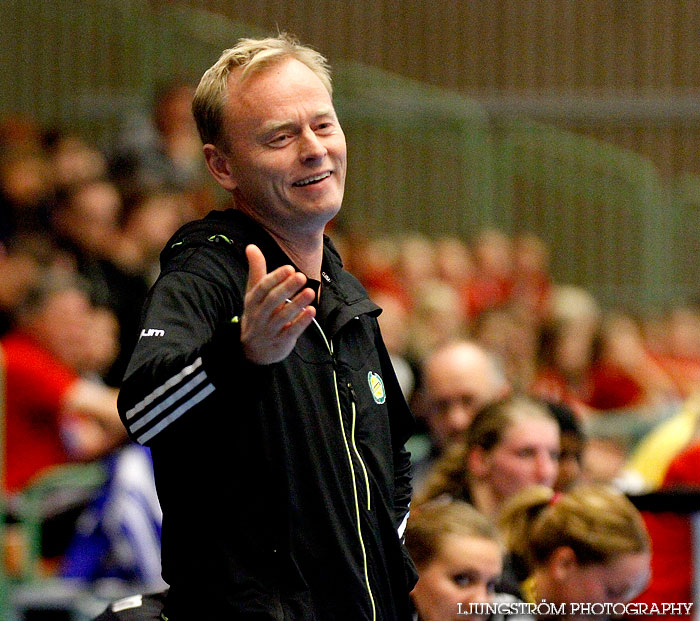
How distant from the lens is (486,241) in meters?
10.0

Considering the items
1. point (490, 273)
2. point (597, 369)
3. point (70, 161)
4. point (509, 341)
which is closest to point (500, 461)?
point (509, 341)

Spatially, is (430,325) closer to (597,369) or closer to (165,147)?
(597,369)

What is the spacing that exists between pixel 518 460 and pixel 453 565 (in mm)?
948

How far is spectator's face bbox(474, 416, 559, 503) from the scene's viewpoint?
423 centimetres

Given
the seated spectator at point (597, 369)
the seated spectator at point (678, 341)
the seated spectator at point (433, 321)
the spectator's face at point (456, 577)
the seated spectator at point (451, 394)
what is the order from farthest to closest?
1. the seated spectator at point (678, 341)
2. the seated spectator at point (597, 369)
3. the seated spectator at point (433, 321)
4. the seated spectator at point (451, 394)
5. the spectator's face at point (456, 577)

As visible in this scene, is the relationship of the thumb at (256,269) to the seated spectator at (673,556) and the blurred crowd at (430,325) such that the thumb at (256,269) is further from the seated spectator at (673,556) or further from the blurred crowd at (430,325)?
the seated spectator at (673,556)

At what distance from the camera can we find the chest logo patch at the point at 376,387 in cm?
239

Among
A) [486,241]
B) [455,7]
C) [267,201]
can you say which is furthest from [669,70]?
[267,201]

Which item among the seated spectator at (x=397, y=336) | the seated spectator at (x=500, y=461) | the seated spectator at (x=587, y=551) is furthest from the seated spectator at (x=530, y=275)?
the seated spectator at (x=587, y=551)

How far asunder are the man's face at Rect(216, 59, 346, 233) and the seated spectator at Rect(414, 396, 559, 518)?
2084mm

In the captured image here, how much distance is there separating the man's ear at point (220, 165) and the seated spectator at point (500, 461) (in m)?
2.07

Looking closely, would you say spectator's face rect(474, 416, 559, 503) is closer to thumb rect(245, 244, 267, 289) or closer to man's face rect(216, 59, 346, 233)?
man's face rect(216, 59, 346, 233)

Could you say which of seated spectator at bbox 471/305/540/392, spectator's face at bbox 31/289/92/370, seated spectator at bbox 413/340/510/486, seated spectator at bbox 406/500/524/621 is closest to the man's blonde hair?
seated spectator at bbox 406/500/524/621

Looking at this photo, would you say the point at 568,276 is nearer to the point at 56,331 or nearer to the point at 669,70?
the point at 669,70
